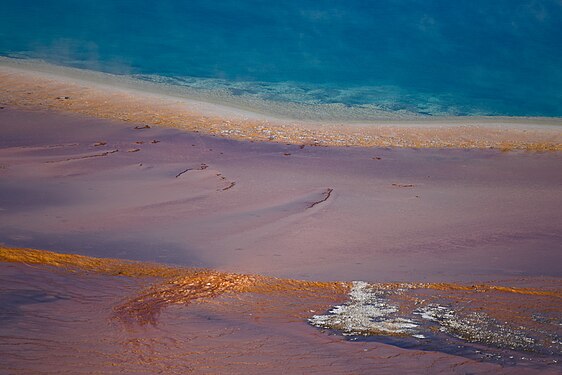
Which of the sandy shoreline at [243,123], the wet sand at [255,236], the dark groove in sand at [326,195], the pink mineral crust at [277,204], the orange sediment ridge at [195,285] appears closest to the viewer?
the wet sand at [255,236]

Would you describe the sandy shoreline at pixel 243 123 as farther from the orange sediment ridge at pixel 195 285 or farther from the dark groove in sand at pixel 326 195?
the orange sediment ridge at pixel 195 285

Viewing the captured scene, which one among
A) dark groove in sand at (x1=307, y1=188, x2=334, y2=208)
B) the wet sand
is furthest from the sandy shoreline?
dark groove in sand at (x1=307, y1=188, x2=334, y2=208)

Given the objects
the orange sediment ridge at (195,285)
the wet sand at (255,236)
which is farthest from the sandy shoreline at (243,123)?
the orange sediment ridge at (195,285)

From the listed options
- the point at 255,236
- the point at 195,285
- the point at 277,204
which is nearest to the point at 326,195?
the point at 277,204

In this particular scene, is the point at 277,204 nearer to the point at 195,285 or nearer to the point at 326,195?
the point at 326,195

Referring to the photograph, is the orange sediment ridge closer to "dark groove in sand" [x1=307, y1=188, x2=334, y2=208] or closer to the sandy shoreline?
"dark groove in sand" [x1=307, y1=188, x2=334, y2=208]
